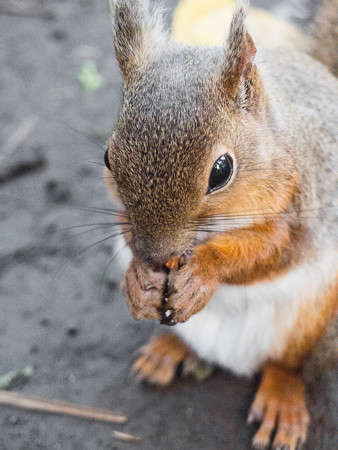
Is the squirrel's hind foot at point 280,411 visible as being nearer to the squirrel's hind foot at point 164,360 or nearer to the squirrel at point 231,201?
the squirrel at point 231,201

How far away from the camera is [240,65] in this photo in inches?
A: 50.7

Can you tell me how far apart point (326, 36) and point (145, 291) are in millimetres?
1402

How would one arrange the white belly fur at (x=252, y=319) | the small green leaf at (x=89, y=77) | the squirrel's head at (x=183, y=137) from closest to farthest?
1. the squirrel's head at (x=183, y=137)
2. the white belly fur at (x=252, y=319)
3. the small green leaf at (x=89, y=77)

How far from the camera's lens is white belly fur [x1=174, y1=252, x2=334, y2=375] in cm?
169

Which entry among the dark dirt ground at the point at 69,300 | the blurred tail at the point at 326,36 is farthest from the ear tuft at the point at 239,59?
the dark dirt ground at the point at 69,300

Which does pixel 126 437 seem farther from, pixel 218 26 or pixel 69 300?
pixel 218 26

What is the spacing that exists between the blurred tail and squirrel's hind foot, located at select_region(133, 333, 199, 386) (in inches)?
47.9

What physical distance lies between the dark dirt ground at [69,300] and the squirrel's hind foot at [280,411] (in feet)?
0.18

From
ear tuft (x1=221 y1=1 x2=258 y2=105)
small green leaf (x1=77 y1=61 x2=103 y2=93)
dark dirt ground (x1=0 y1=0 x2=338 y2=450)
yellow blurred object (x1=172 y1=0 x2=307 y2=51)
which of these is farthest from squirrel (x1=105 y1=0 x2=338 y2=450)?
small green leaf (x1=77 y1=61 x2=103 y2=93)

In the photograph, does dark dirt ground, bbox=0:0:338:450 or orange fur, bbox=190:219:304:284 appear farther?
dark dirt ground, bbox=0:0:338:450

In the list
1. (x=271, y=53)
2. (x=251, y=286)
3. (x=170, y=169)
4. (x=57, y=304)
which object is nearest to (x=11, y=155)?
(x=57, y=304)

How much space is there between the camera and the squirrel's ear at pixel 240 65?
49.5 inches

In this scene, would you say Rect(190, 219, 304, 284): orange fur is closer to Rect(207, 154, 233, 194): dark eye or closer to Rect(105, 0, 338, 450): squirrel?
Rect(105, 0, 338, 450): squirrel

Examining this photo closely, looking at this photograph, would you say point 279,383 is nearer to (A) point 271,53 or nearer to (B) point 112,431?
(B) point 112,431
